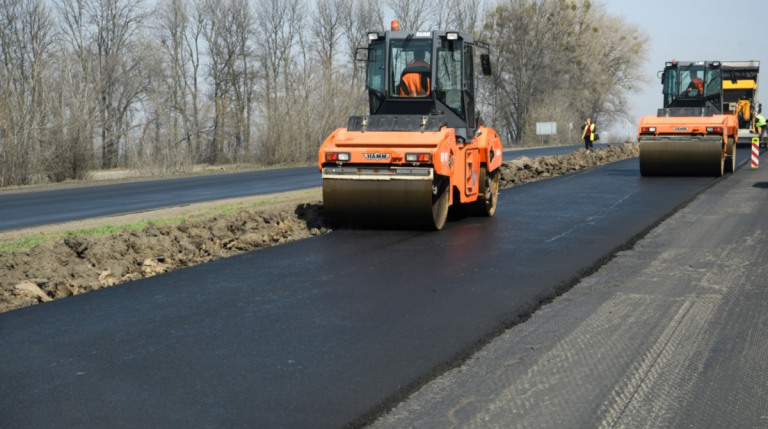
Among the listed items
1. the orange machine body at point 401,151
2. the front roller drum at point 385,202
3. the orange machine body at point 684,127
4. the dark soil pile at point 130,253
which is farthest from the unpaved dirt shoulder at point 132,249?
the orange machine body at point 684,127

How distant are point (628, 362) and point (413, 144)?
6172 mm

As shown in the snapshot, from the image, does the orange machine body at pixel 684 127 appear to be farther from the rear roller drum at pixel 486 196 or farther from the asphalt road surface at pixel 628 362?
the asphalt road surface at pixel 628 362

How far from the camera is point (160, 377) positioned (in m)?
5.22

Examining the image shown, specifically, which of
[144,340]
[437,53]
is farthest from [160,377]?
[437,53]

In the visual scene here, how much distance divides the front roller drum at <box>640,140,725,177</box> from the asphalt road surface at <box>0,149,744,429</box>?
32.0 feet

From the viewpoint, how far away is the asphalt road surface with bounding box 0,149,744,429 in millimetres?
4742

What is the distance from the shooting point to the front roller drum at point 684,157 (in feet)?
66.3

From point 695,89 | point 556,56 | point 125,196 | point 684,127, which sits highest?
point 556,56

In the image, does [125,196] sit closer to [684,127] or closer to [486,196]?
[486,196]

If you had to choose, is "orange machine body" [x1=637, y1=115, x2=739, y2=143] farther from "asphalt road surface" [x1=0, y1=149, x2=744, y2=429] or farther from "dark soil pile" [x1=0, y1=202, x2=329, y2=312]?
"dark soil pile" [x1=0, y1=202, x2=329, y2=312]

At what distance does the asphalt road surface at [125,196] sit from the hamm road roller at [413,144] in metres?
6.18

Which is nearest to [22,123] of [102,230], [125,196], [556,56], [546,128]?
[125,196]

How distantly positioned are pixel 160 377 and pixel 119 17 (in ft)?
170

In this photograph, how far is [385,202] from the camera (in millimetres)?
11297
